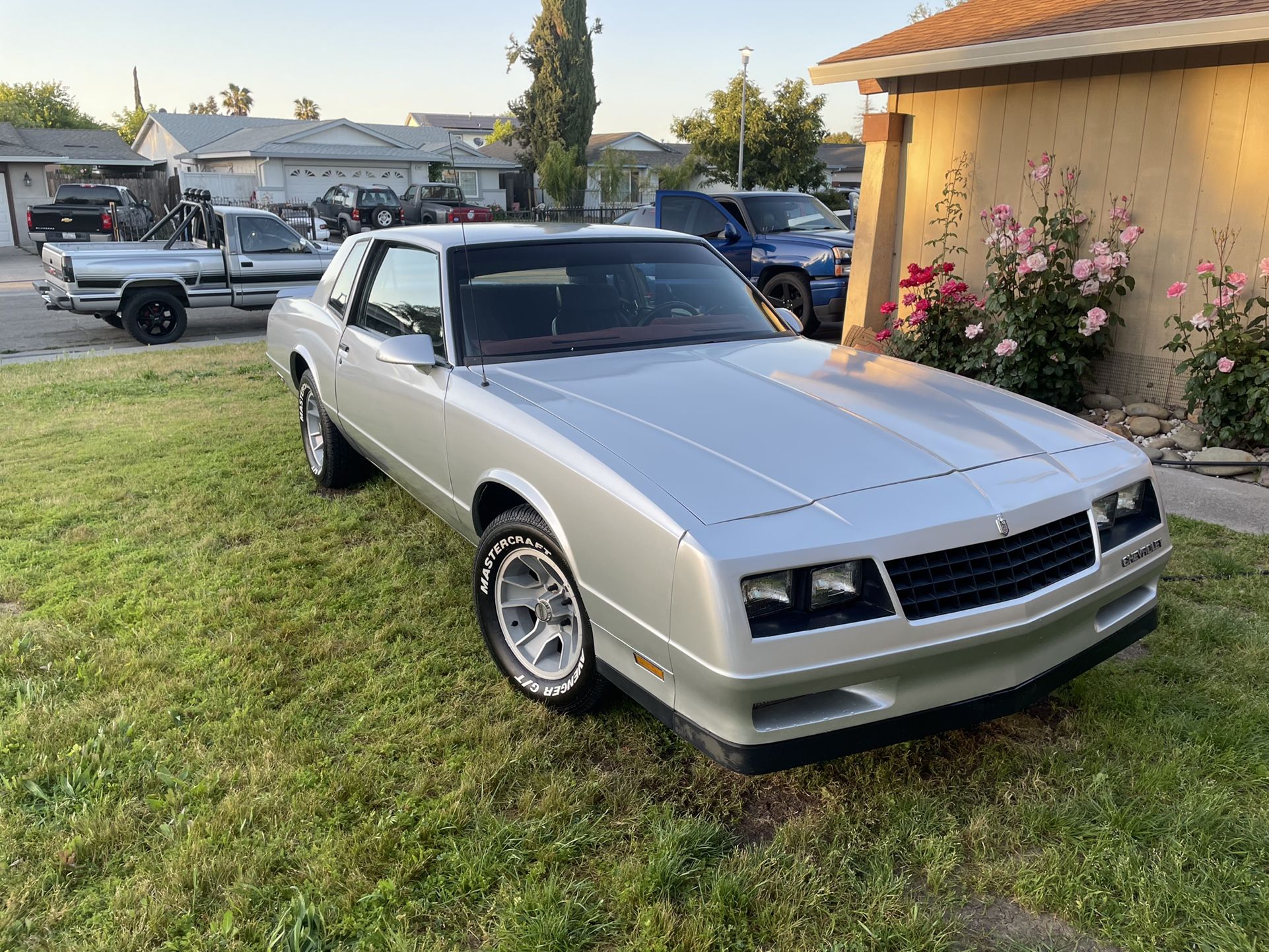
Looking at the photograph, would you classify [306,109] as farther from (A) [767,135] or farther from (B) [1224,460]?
(B) [1224,460]

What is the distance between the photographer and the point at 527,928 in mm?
2223

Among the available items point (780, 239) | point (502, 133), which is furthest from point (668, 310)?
point (502, 133)

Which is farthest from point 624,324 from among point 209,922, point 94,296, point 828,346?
point 94,296

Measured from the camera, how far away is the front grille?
7.64ft

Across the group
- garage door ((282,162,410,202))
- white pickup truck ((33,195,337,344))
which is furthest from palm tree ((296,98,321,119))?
white pickup truck ((33,195,337,344))

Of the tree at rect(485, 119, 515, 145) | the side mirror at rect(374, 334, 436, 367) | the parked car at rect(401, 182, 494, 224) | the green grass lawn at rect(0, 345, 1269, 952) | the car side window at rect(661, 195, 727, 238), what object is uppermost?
the tree at rect(485, 119, 515, 145)

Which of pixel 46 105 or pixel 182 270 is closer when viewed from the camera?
pixel 182 270

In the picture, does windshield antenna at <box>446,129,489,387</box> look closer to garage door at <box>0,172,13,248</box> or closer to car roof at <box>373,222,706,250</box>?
car roof at <box>373,222,706,250</box>

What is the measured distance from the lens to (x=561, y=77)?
44.8 m

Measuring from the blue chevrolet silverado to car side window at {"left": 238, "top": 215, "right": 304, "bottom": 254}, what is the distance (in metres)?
5.15

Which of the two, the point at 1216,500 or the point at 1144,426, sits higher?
the point at 1144,426

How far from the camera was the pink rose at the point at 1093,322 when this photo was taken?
644 cm

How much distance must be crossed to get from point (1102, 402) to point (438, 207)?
87.3 feet

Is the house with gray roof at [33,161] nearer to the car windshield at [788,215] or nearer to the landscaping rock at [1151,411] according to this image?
the car windshield at [788,215]
